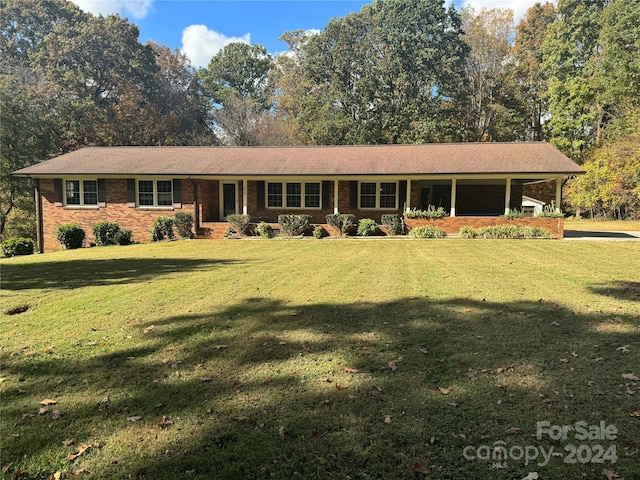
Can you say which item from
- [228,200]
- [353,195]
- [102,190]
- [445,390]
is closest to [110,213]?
[102,190]

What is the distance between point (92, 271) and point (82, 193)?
40.5ft

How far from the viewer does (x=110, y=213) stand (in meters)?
19.1

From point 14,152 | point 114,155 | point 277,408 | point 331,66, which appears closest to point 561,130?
point 331,66

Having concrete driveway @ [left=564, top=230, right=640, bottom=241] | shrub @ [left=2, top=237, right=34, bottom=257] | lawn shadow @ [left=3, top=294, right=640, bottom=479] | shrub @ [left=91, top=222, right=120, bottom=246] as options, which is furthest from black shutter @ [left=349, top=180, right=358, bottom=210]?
lawn shadow @ [left=3, top=294, right=640, bottom=479]

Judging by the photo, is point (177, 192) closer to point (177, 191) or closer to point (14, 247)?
point (177, 191)

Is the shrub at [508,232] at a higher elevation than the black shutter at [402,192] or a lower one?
lower

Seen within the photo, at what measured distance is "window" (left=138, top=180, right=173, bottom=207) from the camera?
19156mm

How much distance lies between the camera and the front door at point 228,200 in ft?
67.2

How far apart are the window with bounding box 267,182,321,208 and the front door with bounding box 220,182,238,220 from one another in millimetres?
1806

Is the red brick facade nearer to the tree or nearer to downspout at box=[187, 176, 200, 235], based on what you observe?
downspout at box=[187, 176, 200, 235]

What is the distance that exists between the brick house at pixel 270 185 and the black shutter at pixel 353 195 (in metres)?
0.05

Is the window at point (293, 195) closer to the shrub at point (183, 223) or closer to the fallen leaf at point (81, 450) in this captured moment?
the shrub at point (183, 223)

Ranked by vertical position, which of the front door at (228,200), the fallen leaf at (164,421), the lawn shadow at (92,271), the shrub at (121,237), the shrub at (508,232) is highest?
the front door at (228,200)

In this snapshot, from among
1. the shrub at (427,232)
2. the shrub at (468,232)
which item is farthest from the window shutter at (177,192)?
the shrub at (468,232)
